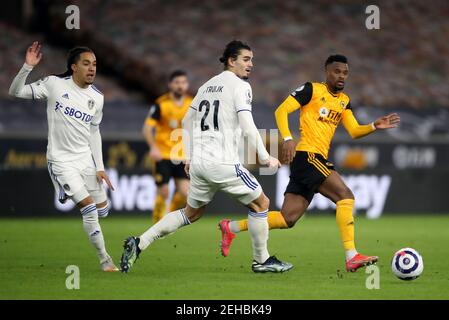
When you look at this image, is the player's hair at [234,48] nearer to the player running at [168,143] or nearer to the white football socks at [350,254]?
the white football socks at [350,254]

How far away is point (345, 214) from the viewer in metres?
10.3

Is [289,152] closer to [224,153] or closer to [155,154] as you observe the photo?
[224,153]

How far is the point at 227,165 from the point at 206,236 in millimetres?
5356

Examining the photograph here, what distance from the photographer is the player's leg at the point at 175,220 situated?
32.1 feet

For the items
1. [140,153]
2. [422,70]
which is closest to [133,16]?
[140,153]

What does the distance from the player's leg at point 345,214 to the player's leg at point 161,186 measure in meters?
5.36

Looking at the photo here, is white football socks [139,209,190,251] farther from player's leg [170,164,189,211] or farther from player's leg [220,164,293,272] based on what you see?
player's leg [170,164,189,211]

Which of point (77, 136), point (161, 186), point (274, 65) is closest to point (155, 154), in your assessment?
point (161, 186)

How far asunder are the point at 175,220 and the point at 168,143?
581 centimetres

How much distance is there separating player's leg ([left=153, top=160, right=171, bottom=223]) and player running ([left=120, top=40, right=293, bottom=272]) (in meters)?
5.49

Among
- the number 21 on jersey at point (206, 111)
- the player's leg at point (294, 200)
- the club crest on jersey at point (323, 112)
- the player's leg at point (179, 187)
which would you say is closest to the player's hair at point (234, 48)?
the number 21 on jersey at point (206, 111)

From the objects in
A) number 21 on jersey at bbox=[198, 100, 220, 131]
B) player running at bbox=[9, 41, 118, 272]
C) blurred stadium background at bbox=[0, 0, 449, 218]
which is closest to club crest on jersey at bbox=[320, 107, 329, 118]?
number 21 on jersey at bbox=[198, 100, 220, 131]

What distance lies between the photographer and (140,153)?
20484mm

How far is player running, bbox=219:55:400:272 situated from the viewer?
10453mm
